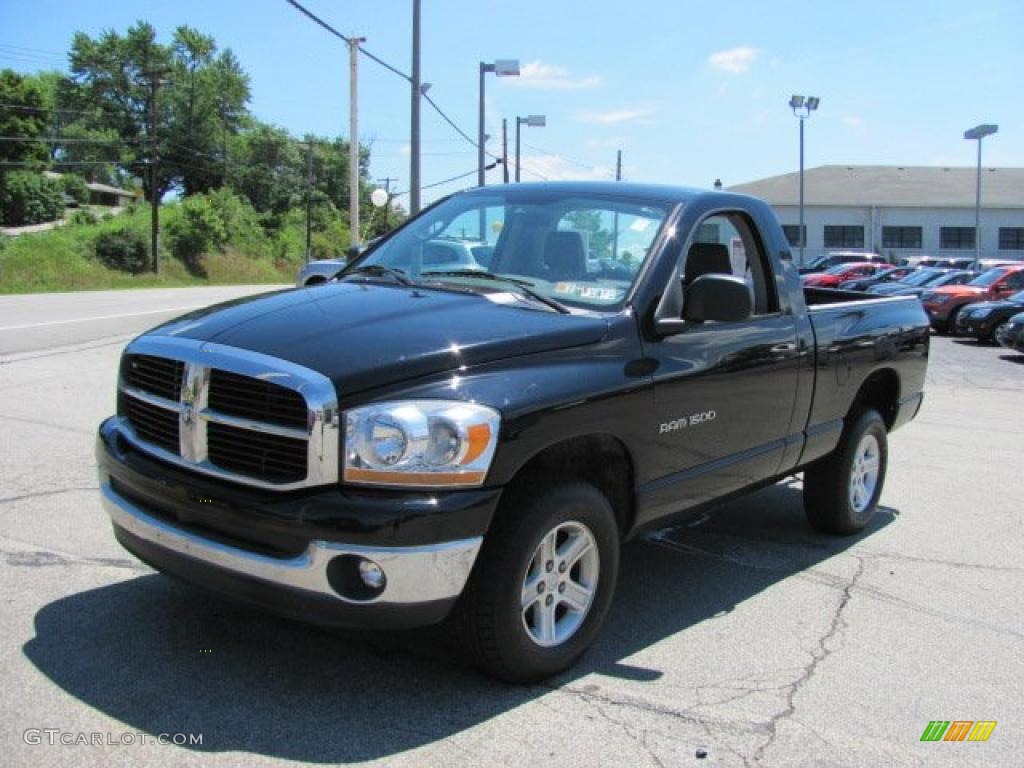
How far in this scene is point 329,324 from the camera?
353 centimetres

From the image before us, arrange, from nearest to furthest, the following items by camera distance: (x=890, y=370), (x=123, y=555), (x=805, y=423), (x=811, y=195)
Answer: (x=123, y=555) → (x=805, y=423) → (x=890, y=370) → (x=811, y=195)

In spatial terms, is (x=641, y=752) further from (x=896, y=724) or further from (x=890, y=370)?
(x=890, y=370)

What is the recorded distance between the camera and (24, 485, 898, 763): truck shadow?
3.11 meters

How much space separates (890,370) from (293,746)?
14.5 feet

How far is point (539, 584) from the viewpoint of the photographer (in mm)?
3477

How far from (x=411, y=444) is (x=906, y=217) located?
63.2 meters

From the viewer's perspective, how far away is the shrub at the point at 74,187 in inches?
3004

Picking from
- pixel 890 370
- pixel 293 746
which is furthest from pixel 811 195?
pixel 293 746

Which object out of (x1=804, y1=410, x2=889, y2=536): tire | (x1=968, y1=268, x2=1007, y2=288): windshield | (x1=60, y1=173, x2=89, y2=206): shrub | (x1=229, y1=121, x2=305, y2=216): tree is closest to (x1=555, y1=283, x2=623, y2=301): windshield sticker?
(x1=804, y1=410, x2=889, y2=536): tire

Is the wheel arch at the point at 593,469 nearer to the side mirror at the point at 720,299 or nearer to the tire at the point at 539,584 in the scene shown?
the tire at the point at 539,584

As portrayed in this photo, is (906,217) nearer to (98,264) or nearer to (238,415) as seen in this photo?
(98,264)

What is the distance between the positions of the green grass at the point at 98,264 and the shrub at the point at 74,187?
19770 mm

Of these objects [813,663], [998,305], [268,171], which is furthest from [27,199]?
[813,663]

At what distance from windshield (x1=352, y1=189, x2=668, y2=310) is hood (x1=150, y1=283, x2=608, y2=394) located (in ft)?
0.87
